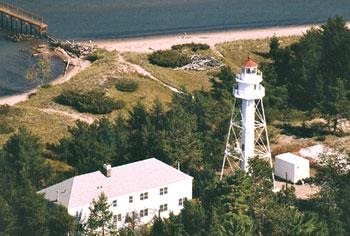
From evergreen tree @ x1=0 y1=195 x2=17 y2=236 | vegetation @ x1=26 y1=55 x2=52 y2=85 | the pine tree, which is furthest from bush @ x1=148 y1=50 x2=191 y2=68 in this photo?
evergreen tree @ x1=0 y1=195 x2=17 y2=236

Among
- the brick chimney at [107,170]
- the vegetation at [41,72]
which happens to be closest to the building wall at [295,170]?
the brick chimney at [107,170]

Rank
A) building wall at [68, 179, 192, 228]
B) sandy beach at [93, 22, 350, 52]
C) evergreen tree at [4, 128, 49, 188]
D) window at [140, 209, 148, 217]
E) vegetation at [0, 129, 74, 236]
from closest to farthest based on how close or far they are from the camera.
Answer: vegetation at [0, 129, 74, 236]
building wall at [68, 179, 192, 228]
window at [140, 209, 148, 217]
evergreen tree at [4, 128, 49, 188]
sandy beach at [93, 22, 350, 52]

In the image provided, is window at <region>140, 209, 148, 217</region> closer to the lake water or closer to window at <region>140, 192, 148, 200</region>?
window at <region>140, 192, 148, 200</region>

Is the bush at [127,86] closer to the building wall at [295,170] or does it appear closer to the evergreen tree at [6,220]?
the building wall at [295,170]

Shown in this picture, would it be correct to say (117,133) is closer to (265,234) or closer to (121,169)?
(121,169)

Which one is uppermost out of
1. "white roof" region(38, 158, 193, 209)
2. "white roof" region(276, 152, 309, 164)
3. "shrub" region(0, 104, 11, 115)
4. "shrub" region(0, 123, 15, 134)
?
"shrub" region(0, 104, 11, 115)

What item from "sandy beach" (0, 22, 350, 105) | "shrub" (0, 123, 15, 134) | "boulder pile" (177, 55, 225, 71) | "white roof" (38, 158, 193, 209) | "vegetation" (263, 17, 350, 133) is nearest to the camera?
"white roof" (38, 158, 193, 209)

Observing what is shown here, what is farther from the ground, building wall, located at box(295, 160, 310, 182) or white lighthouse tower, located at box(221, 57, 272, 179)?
white lighthouse tower, located at box(221, 57, 272, 179)

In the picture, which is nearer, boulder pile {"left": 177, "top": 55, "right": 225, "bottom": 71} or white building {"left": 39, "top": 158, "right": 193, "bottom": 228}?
white building {"left": 39, "top": 158, "right": 193, "bottom": 228}

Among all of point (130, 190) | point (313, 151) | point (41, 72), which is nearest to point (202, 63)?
point (41, 72)
